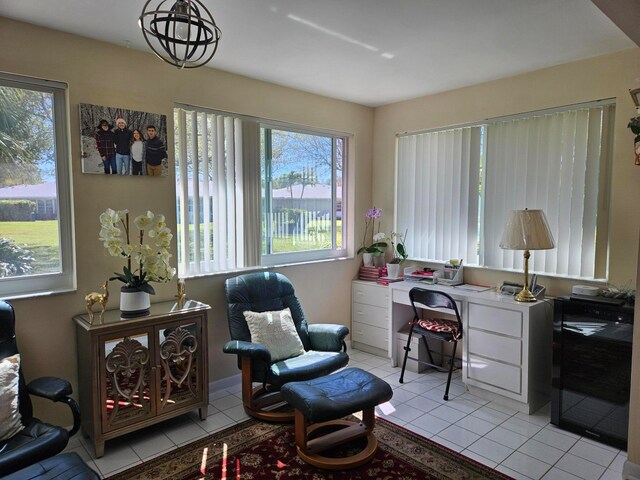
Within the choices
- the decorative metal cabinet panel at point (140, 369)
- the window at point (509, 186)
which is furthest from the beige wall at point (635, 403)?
the decorative metal cabinet panel at point (140, 369)

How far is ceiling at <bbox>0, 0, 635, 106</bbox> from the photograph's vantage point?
7.64 feet

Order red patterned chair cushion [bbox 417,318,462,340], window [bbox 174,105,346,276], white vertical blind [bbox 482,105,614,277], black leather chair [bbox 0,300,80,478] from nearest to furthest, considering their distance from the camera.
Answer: black leather chair [bbox 0,300,80,478] → white vertical blind [bbox 482,105,614,277] → window [bbox 174,105,346,276] → red patterned chair cushion [bbox 417,318,462,340]

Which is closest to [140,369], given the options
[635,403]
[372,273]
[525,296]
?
[372,273]

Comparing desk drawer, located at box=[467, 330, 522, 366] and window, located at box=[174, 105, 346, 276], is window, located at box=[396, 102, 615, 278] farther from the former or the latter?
window, located at box=[174, 105, 346, 276]

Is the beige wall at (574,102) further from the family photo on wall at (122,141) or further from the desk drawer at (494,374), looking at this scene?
the family photo on wall at (122,141)

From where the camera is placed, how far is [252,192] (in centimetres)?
373

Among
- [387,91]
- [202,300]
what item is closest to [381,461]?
[202,300]

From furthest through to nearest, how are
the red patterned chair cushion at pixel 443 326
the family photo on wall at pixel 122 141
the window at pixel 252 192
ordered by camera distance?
the red patterned chair cushion at pixel 443 326 < the window at pixel 252 192 < the family photo on wall at pixel 122 141

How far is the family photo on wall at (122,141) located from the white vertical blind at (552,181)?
279 cm

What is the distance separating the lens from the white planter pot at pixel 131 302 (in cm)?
273

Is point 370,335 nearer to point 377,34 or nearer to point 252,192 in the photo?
point 252,192

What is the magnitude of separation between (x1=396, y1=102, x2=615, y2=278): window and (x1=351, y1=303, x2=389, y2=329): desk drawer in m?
0.71

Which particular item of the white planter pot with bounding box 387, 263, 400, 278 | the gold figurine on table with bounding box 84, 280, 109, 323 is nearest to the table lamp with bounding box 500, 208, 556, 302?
the white planter pot with bounding box 387, 263, 400, 278

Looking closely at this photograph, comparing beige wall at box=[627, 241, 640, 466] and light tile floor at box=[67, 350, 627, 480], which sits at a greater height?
beige wall at box=[627, 241, 640, 466]
